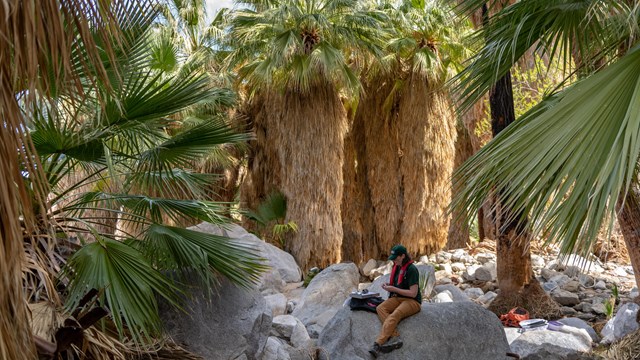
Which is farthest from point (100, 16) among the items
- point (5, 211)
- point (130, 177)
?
point (130, 177)

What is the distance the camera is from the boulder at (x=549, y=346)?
31.4 ft

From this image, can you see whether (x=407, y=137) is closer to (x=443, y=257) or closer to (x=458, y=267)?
(x=443, y=257)

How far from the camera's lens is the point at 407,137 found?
65.4 ft

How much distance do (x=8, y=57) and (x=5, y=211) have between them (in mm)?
547

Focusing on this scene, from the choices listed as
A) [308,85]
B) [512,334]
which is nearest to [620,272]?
[512,334]

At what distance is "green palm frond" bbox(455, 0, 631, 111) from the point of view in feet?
19.5

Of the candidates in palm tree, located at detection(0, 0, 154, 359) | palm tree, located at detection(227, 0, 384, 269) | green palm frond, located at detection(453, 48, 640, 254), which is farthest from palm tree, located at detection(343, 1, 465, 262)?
palm tree, located at detection(0, 0, 154, 359)

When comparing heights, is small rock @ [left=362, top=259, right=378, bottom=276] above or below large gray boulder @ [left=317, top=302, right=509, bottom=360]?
above

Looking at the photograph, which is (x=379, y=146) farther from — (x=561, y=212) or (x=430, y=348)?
(x=561, y=212)

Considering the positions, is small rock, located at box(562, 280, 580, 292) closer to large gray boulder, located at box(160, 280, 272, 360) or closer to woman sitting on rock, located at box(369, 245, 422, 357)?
woman sitting on rock, located at box(369, 245, 422, 357)

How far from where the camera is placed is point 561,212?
4145mm

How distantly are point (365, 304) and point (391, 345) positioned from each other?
2.47 feet

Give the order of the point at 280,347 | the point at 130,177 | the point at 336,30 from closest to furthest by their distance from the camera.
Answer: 1. the point at 130,177
2. the point at 280,347
3. the point at 336,30

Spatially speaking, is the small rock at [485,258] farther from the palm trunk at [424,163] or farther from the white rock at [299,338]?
the white rock at [299,338]
